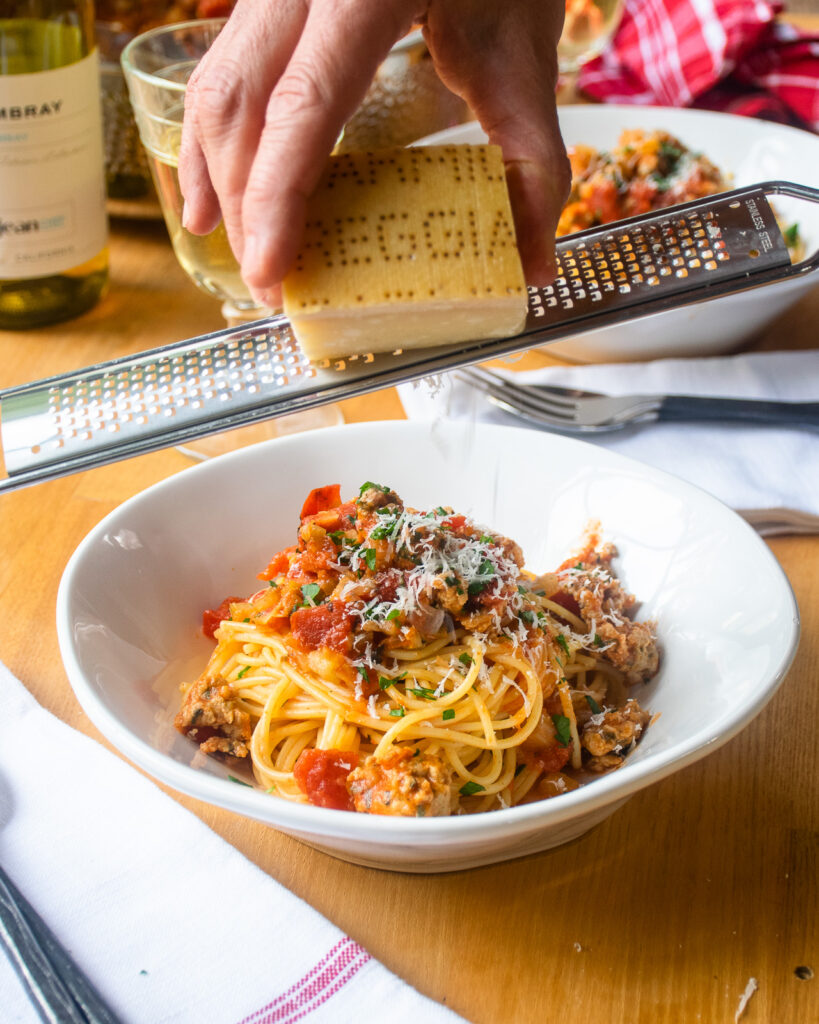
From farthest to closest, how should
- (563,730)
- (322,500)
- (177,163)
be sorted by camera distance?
(177,163)
(322,500)
(563,730)

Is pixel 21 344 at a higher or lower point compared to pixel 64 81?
lower

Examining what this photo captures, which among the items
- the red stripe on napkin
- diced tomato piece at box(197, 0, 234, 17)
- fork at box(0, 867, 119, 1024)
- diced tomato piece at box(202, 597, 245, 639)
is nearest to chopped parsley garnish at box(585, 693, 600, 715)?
the red stripe on napkin

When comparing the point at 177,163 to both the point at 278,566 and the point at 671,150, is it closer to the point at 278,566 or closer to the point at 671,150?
the point at 278,566

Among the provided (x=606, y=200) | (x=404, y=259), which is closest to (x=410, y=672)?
(x=404, y=259)

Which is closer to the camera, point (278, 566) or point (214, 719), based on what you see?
point (214, 719)

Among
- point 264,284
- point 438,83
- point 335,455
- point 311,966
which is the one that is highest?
point 264,284

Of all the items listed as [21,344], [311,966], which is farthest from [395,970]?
[21,344]

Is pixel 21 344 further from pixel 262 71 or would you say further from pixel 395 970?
pixel 395 970
